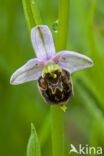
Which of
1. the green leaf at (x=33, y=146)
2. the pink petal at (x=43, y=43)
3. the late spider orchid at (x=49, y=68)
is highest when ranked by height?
the pink petal at (x=43, y=43)

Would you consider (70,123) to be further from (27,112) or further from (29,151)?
A: (29,151)

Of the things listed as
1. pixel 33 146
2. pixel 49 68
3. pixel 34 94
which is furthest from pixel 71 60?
pixel 34 94

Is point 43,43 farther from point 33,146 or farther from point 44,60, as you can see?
point 33,146

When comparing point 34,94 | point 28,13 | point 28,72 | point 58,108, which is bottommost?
point 34,94

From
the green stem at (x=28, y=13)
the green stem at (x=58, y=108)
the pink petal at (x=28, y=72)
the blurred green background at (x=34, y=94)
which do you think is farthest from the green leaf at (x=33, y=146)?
the blurred green background at (x=34, y=94)

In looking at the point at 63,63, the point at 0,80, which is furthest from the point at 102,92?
Result: the point at 0,80

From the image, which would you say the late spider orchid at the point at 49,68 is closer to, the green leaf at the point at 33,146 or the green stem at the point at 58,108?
the green stem at the point at 58,108
